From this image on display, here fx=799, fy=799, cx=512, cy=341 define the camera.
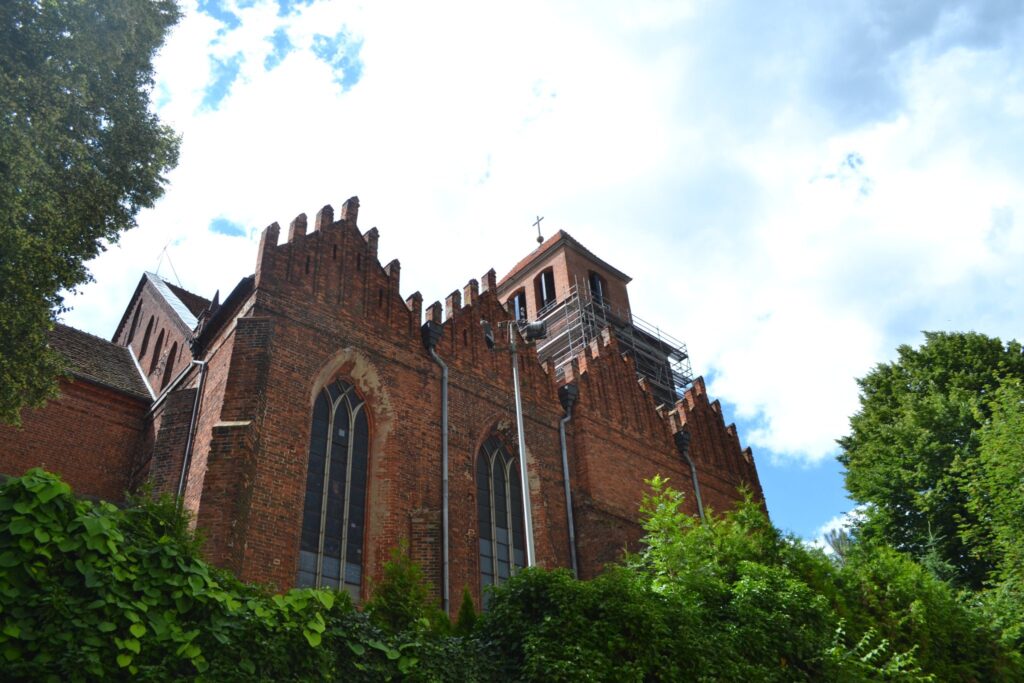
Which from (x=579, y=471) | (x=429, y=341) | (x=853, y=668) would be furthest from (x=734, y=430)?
(x=853, y=668)

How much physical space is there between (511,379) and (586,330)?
48.5 ft

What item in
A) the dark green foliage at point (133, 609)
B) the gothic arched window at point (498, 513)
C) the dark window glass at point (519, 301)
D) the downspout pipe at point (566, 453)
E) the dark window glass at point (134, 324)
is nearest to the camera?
the dark green foliage at point (133, 609)

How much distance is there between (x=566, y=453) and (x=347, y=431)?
651cm

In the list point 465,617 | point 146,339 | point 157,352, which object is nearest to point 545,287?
point 146,339

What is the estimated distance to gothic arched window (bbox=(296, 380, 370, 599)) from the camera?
48.1 ft

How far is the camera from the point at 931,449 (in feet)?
86.4

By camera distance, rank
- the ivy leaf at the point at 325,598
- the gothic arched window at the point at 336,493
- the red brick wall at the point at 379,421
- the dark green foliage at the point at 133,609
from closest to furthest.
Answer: the dark green foliage at the point at 133,609 < the ivy leaf at the point at 325,598 < the red brick wall at the point at 379,421 < the gothic arched window at the point at 336,493

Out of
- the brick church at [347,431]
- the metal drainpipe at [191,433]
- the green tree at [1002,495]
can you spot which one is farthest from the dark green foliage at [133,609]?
the green tree at [1002,495]

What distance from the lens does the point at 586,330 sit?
114ft

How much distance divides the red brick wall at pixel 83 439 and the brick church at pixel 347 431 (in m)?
0.04

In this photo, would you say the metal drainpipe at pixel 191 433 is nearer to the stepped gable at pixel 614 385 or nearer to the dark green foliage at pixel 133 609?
the dark green foliage at pixel 133 609

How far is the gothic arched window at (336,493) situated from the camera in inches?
577

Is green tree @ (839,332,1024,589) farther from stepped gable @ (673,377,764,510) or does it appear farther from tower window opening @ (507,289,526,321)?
tower window opening @ (507,289,526,321)

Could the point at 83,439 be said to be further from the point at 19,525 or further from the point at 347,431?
the point at 19,525
